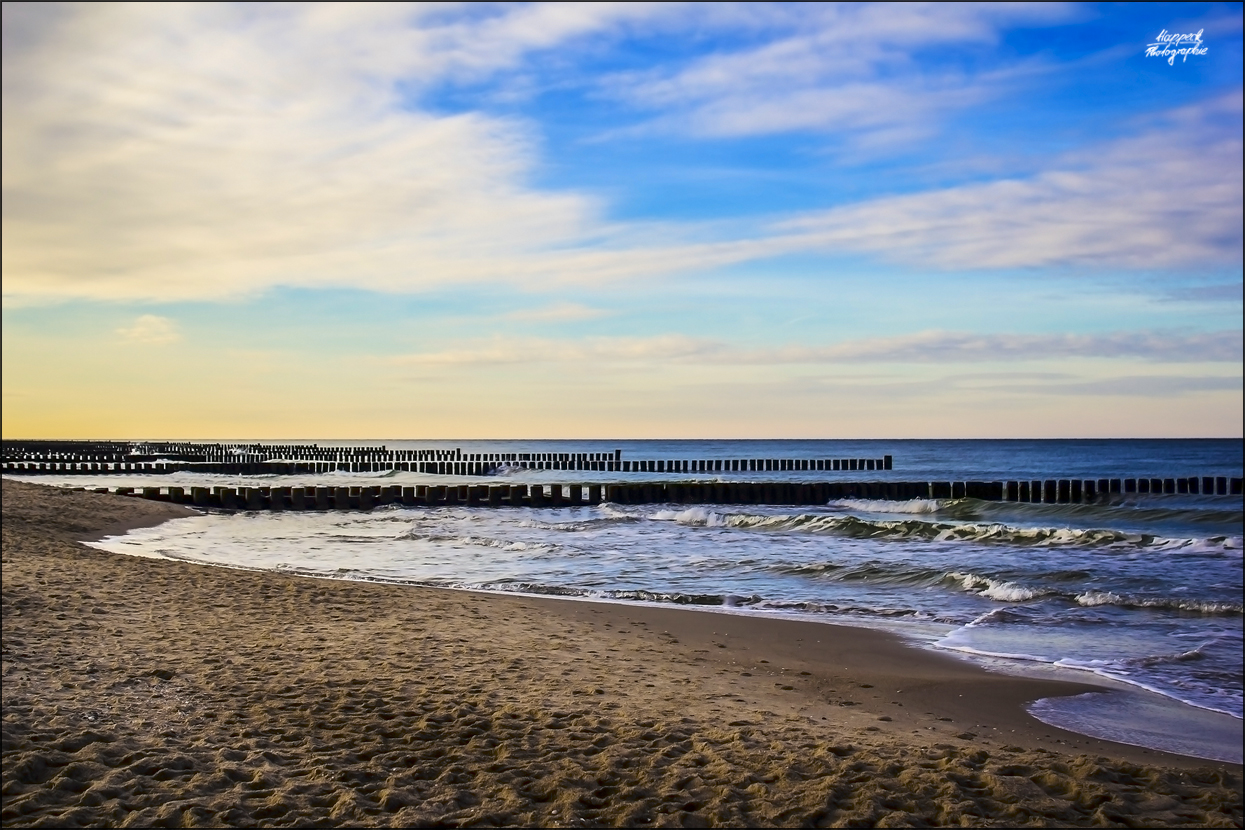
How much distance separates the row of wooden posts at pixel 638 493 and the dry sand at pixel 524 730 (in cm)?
1962

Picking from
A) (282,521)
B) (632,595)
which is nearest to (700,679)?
(632,595)

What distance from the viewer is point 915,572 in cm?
1415

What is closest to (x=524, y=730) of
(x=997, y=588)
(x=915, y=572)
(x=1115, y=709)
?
(x=1115, y=709)

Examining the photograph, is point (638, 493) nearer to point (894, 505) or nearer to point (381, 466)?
point (894, 505)

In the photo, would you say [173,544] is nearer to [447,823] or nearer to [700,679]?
[700,679]

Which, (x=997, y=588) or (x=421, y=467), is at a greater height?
(x=421, y=467)

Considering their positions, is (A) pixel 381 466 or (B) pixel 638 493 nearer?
(B) pixel 638 493

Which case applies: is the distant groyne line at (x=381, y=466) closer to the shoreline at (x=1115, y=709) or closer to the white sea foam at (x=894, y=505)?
the white sea foam at (x=894, y=505)

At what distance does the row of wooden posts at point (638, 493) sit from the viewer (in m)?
29.2

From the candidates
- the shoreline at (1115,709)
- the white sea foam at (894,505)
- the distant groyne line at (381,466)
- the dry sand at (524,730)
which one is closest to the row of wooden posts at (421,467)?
the distant groyne line at (381,466)

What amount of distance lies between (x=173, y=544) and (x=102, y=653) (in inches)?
439

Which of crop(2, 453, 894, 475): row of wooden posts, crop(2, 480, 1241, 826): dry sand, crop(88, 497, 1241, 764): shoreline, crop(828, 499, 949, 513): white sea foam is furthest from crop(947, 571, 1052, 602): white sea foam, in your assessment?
crop(2, 453, 894, 475): row of wooden posts

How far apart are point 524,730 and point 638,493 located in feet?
91.6

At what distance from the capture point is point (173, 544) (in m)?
18.0
